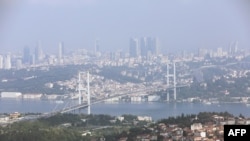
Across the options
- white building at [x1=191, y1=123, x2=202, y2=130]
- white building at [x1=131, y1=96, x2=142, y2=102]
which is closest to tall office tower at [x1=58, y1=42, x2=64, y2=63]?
white building at [x1=131, y1=96, x2=142, y2=102]

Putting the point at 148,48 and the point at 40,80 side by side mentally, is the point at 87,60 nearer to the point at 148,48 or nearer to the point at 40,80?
the point at 148,48

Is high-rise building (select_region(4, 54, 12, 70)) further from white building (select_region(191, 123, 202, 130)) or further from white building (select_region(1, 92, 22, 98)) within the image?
white building (select_region(191, 123, 202, 130))

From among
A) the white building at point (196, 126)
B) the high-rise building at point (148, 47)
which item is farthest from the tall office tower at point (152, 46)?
the white building at point (196, 126)

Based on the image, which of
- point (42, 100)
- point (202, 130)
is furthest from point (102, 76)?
point (202, 130)

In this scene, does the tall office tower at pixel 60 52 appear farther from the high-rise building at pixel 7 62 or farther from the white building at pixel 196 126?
the white building at pixel 196 126

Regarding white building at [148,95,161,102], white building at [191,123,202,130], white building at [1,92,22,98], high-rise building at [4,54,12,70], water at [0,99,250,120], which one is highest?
high-rise building at [4,54,12,70]

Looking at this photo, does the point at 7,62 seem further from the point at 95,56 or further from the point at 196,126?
the point at 196,126

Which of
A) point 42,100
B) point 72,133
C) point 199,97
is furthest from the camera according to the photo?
point 42,100

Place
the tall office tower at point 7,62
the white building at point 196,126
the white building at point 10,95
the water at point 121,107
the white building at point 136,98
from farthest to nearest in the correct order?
1. the tall office tower at point 7,62
2. the white building at point 10,95
3. the white building at point 136,98
4. the water at point 121,107
5. the white building at point 196,126
